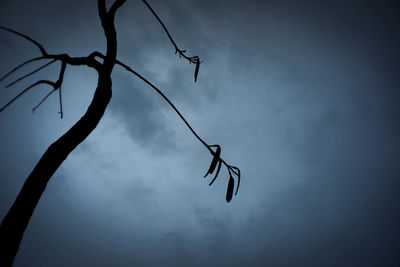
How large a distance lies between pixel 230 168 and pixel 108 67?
1.16 meters

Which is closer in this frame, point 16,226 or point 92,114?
point 16,226

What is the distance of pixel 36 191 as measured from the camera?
1.03 m

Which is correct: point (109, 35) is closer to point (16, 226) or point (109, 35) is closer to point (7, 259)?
point (16, 226)

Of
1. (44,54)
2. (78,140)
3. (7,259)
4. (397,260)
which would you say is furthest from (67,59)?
(397,260)

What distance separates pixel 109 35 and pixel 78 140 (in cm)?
82

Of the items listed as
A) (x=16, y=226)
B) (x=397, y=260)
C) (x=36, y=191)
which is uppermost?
(x=397, y=260)

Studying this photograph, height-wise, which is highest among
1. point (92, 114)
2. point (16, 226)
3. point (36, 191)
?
point (92, 114)

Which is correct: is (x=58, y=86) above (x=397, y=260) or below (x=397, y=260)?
below

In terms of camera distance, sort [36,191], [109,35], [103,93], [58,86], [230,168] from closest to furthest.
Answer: [36,191], [58,86], [103,93], [109,35], [230,168]

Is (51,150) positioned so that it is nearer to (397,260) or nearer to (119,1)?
(119,1)

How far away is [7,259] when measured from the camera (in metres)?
0.92

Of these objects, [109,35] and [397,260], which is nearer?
[109,35]

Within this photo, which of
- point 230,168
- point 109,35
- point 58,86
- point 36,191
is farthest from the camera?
point 230,168

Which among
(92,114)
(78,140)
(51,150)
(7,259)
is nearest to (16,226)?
(7,259)
